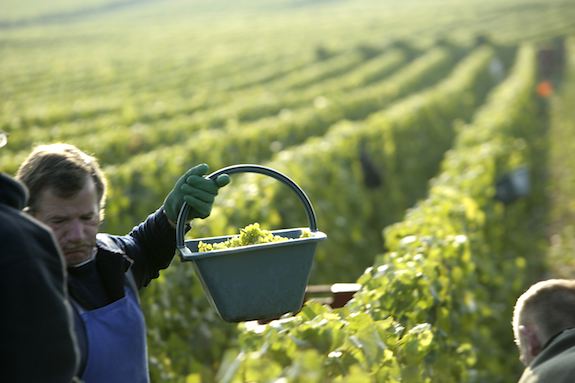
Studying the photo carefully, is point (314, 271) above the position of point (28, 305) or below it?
below

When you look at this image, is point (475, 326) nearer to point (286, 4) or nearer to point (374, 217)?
point (374, 217)

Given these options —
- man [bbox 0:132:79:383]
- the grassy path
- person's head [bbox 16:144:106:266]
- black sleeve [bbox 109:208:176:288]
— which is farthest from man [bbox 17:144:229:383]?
the grassy path

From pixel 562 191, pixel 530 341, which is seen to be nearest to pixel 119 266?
pixel 530 341

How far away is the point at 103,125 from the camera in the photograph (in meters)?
15.5

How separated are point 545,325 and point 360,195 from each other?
7.15 meters

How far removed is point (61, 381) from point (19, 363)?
11 cm

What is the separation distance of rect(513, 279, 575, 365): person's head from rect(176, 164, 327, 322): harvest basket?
28.6 inches

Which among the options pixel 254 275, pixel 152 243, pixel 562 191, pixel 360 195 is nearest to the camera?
pixel 254 275

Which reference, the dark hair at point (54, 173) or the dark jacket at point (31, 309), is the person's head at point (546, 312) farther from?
the dark jacket at point (31, 309)

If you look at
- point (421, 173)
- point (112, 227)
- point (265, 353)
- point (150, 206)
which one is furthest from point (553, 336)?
point (421, 173)

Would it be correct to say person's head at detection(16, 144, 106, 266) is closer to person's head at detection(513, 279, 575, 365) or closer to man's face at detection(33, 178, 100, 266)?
man's face at detection(33, 178, 100, 266)

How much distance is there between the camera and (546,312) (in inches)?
119

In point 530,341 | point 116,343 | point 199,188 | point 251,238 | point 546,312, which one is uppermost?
point 199,188

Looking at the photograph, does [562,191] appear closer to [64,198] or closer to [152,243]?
[152,243]
